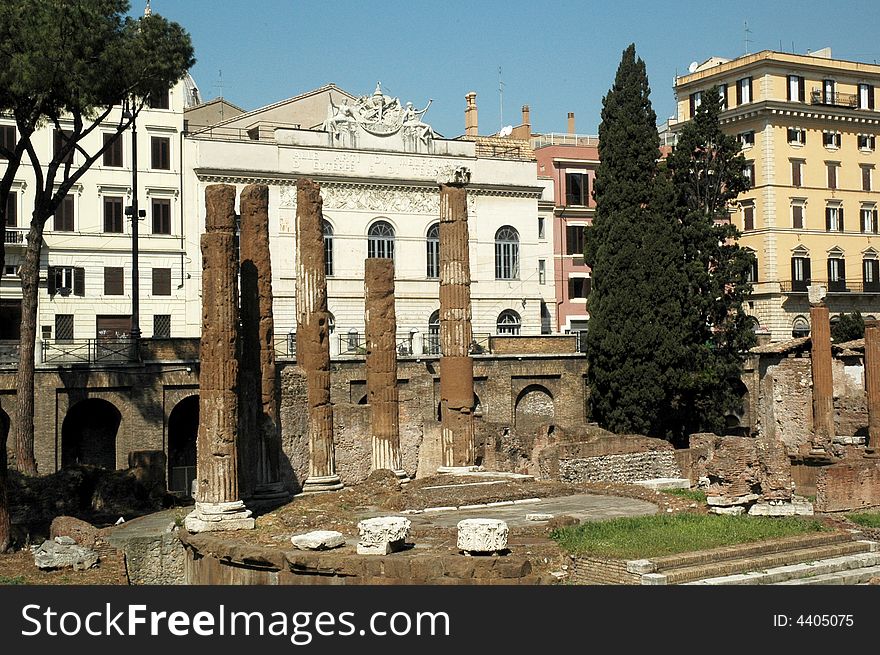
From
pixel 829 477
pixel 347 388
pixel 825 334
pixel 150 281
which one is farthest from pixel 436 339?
pixel 829 477

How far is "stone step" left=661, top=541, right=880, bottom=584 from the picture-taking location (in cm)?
1576

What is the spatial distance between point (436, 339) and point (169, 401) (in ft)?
36.8

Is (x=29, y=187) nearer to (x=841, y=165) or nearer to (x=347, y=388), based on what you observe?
(x=347, y=388)

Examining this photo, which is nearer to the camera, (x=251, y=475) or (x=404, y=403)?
(x=251, y=475)

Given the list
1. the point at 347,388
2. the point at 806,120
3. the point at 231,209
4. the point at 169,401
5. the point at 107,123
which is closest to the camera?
the point at 231,209

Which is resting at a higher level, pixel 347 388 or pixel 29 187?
pixel 29 187

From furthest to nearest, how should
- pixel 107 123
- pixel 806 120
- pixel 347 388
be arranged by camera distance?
1. pixel 806 120
2. pixel 107 123
3. pixel 347 388

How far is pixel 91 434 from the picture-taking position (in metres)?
33.2

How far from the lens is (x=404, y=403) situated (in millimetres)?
31016

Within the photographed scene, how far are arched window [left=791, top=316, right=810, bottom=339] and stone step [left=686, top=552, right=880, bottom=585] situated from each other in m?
34.5

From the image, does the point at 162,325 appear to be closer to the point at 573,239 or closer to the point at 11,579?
the point at 573,239

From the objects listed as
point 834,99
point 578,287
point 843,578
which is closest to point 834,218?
point 834,99

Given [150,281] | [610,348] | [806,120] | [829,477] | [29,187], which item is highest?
[806,120]

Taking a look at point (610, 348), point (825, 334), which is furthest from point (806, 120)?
point (610, 348)
